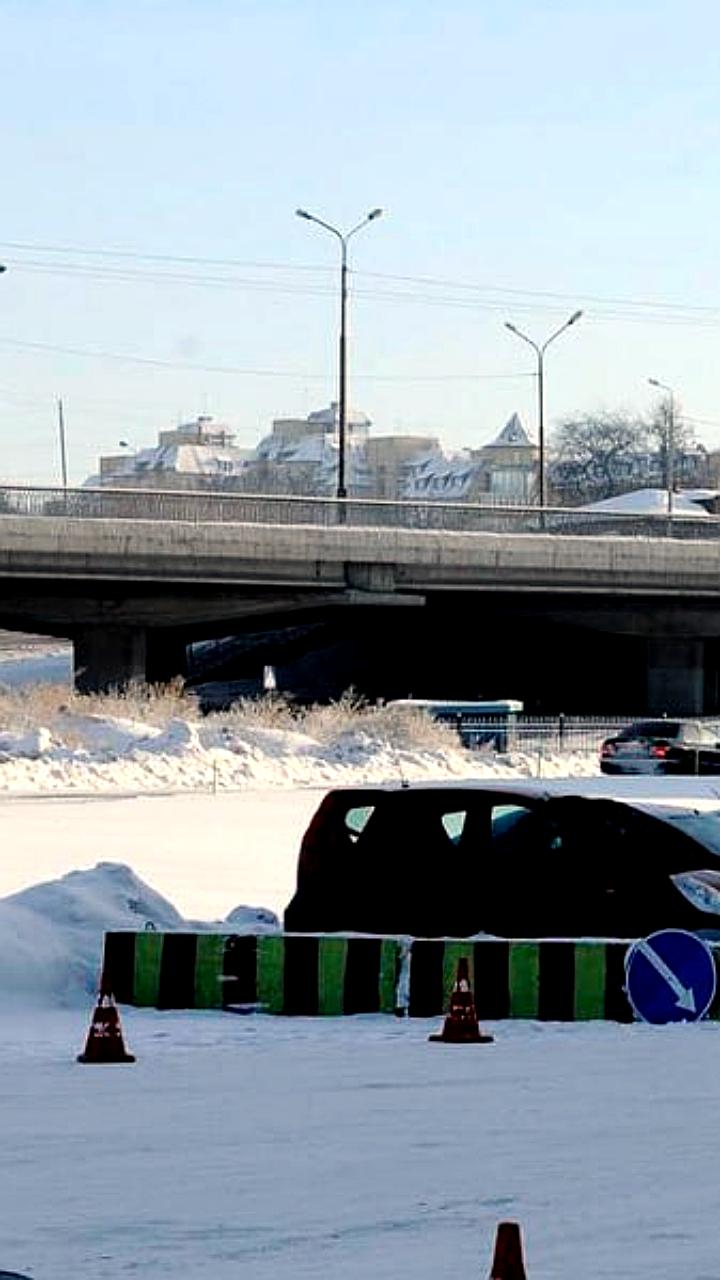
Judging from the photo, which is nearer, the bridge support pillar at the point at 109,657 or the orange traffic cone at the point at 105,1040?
the orange traffic cone at the point at 105,1040

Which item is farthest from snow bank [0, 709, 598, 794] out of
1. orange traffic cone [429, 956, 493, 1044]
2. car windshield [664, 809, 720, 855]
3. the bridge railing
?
orange traffic cone [429, 956, 493, 1044]

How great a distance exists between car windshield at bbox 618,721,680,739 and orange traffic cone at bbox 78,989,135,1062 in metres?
36.4

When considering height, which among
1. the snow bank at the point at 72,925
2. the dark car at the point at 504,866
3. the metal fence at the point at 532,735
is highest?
the dark car at the point at 504,866

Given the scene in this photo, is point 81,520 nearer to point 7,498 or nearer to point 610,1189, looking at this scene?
point 7,498

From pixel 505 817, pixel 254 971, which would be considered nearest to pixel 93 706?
pixel 505 817

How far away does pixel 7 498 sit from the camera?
2569 inches

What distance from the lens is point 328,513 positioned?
70.7 m

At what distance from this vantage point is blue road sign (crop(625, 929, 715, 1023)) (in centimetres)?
1355

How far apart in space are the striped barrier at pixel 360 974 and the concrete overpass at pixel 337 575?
49701mm

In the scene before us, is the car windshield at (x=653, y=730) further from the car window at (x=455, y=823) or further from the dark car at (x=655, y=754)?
the car window at (x=455, y=823)

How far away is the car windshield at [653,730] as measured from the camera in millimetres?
48719

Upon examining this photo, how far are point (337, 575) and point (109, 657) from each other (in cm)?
865

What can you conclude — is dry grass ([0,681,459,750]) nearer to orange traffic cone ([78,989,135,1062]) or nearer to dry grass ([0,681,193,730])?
dry grass ([0,681,193,730])

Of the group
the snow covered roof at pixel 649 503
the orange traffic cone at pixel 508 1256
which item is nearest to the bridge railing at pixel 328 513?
the orange traffic cone at pixel 508 1256
